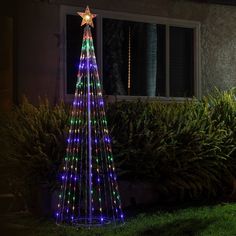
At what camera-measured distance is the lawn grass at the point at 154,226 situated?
688 centimetres

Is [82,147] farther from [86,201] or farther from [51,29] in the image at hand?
[51,29]

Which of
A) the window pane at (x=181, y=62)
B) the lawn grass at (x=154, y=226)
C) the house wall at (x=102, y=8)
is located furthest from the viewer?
the window pane at (x=181, y=62)

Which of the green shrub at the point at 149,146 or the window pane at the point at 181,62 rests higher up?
the window pane at the point at 181,62

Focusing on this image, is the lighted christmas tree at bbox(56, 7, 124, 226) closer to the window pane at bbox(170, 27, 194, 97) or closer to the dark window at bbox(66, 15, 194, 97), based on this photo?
the dark window at bbox(66, 15, 194, 97)

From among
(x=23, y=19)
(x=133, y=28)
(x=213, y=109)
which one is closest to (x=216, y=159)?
(x=213, y=109)

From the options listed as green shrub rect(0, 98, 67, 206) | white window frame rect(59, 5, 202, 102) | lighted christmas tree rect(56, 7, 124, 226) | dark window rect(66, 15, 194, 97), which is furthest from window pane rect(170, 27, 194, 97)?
lighted christmas tree rect(56, 7, 124, 226)

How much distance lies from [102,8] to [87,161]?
3923 mm

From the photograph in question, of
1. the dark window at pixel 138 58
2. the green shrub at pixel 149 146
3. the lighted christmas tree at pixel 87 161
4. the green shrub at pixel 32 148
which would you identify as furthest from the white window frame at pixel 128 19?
the lighted christmas tree at pixel 87 161

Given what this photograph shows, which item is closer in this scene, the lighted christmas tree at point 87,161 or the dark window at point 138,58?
the lighted christmas tree at point 87,161

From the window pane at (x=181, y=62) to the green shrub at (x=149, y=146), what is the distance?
73.3 inches

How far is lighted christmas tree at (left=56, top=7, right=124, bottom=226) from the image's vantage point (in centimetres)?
753

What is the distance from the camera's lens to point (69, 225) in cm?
A: 734

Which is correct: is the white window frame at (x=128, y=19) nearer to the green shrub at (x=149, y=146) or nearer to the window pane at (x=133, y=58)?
the window pane at (x=133, y=58)

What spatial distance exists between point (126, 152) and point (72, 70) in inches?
101
